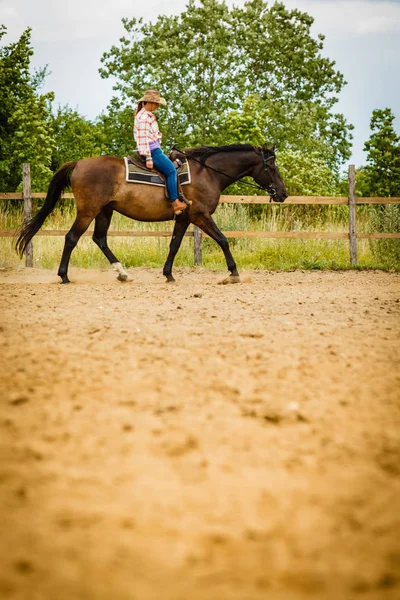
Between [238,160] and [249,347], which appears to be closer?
[249,347]

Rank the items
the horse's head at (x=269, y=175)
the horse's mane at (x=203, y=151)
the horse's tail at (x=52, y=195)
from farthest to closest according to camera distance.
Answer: the horse's head at (x=269, y=175)
the horse's mane at (x=203, y=151)
the horse's tail at (x=52, y=195)

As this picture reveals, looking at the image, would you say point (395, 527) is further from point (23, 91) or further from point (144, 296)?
point (23, 91)

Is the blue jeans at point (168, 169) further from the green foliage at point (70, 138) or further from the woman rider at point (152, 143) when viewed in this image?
the green foliage at point (70, 138)

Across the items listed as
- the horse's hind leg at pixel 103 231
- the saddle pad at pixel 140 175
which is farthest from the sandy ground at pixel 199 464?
the horse's hind leg at pixel 103 231

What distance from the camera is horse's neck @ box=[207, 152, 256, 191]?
10.1m

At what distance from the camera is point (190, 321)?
17.9ft

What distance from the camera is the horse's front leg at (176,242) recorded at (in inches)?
390

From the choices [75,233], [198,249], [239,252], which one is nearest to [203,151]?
[75,233]

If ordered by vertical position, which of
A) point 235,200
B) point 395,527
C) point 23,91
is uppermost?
point 23,91

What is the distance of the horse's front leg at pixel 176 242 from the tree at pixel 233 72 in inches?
754

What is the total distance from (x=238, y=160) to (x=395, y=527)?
883 centimetres

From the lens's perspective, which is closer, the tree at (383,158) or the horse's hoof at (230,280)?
the horse's hoof at (230,280)

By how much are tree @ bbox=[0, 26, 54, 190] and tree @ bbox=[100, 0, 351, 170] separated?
918 cm

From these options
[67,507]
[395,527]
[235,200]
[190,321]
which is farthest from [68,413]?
[235,200]
